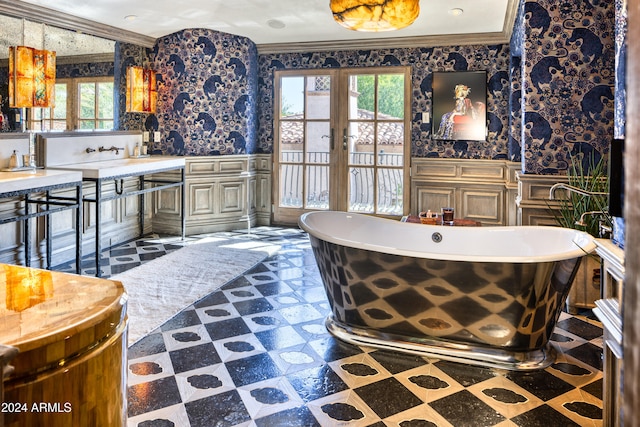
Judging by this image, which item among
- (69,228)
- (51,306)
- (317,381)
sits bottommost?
(317,381)

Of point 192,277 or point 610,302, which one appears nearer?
point 610,302

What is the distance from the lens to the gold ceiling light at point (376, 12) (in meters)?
2.70

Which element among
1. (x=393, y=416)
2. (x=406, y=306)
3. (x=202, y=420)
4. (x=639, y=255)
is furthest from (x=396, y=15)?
(x=639, y=255)

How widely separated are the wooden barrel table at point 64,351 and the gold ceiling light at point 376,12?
6.90 feet

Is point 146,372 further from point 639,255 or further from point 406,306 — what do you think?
point 639,255

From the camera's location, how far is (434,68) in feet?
20.5

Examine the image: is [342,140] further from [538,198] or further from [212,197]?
[538,198]

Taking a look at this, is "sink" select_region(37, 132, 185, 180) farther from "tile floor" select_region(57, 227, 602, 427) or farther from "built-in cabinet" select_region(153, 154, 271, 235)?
"tile floor" select_region(57, 227, 602, 427)

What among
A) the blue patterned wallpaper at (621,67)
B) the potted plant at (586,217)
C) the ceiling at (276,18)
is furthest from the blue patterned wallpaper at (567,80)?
the blue patterned wallpaper at (621,67)

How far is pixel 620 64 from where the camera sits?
1.85 m

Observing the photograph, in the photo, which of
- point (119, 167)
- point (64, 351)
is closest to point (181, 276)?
point (119, 167)

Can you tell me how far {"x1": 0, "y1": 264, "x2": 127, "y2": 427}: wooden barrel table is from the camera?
2.55ft

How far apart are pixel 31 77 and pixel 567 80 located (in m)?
4.32

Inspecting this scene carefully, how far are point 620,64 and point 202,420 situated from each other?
2.12 metres
